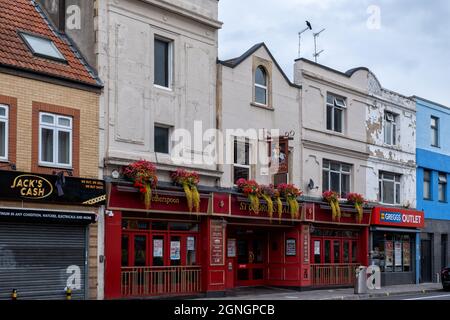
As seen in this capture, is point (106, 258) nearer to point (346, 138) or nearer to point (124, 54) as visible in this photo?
point (124, 54)

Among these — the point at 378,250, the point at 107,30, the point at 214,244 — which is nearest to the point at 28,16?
the point at 107,30

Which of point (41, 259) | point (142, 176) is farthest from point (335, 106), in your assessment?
point (41, 259)

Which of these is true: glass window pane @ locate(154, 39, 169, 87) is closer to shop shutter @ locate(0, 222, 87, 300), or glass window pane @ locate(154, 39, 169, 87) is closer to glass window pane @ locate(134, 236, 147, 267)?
glass window pane @ locate(134, 236, 147, 267)

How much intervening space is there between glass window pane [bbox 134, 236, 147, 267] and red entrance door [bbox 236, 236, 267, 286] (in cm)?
574

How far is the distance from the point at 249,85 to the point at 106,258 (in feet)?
29.3

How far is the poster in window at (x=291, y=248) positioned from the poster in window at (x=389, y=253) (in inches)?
280

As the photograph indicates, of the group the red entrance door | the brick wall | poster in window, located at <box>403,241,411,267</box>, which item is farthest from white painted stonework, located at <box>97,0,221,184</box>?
poster in window, located at <box>403,241,411,267</box>

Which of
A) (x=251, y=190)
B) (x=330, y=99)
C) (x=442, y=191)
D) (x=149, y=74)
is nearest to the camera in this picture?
(x=149, y=74)

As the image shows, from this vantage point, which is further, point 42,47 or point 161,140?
point 161,140

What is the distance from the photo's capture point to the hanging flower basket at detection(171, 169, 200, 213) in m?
21.1

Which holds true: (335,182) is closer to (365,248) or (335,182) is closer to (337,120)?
(337,120)

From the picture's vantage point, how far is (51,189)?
17672 millimetres

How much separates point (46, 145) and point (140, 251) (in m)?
4.66

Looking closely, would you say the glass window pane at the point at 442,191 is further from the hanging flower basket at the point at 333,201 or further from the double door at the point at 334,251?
the hanging flower basket at the point at 333,201
